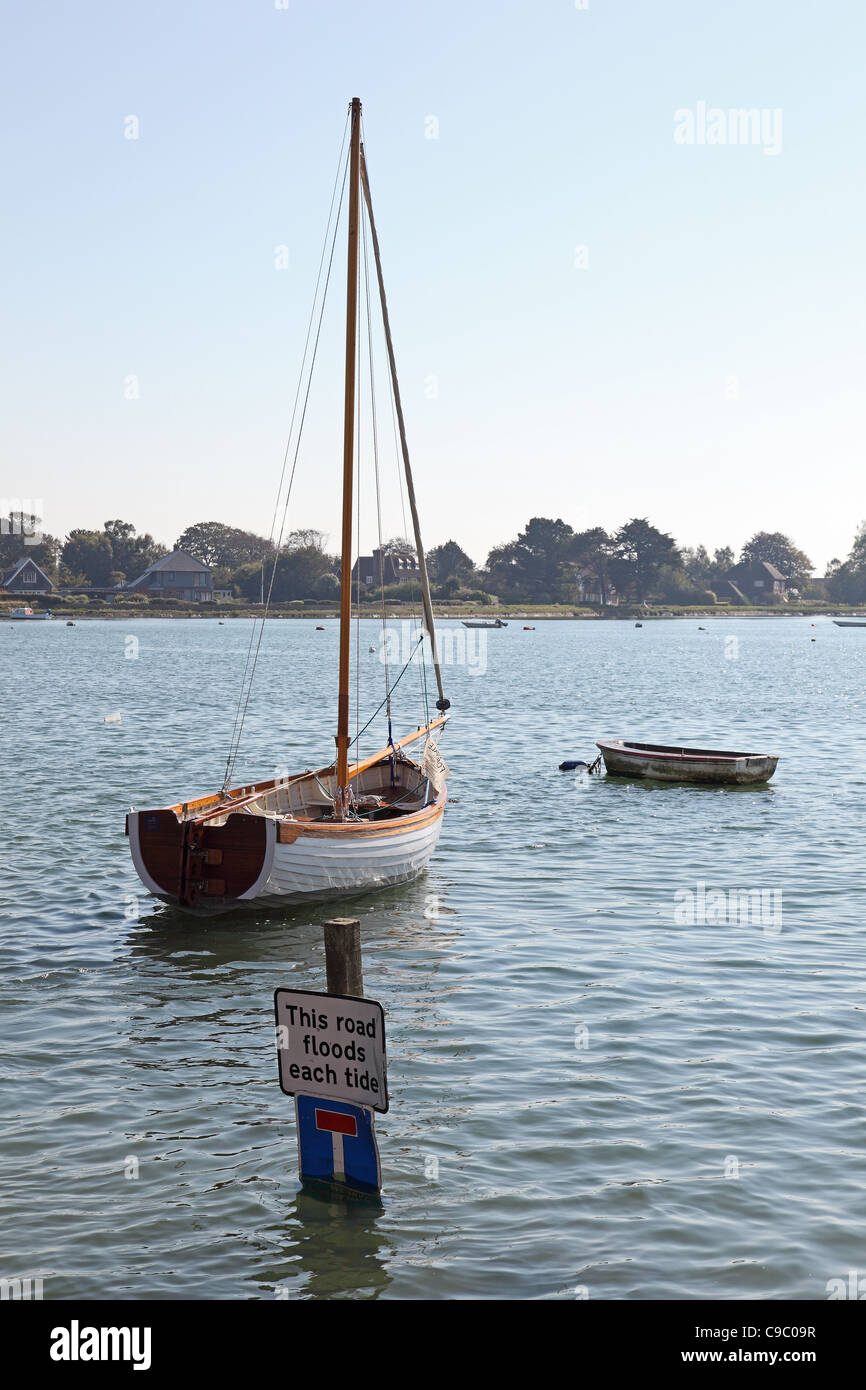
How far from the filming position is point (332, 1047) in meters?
9.53

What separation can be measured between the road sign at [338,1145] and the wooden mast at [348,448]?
415 inches

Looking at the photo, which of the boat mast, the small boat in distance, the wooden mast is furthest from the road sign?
the small boat in distance

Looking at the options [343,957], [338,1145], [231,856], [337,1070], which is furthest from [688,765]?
[337,1070]

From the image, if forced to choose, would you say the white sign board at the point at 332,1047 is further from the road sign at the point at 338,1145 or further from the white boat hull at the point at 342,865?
the white boat hull at the point at 342,865

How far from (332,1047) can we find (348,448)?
13173 millimetres

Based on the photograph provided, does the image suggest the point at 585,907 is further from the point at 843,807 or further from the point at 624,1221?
the point at 843,807

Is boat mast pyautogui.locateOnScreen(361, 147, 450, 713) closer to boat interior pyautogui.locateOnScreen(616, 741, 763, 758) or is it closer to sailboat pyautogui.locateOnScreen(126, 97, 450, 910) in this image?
sailboat pyautogui.locateOnScreen(126, 97, 450, 910)

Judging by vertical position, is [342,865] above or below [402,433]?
below

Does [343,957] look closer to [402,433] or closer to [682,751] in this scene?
[402,433]

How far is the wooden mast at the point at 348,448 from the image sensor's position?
20.4 metres

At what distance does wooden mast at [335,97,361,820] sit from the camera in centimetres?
2042

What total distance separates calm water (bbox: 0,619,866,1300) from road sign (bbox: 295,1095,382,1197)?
23 centimetres

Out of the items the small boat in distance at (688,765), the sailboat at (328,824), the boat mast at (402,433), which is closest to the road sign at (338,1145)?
the sailboat at (328,824)
